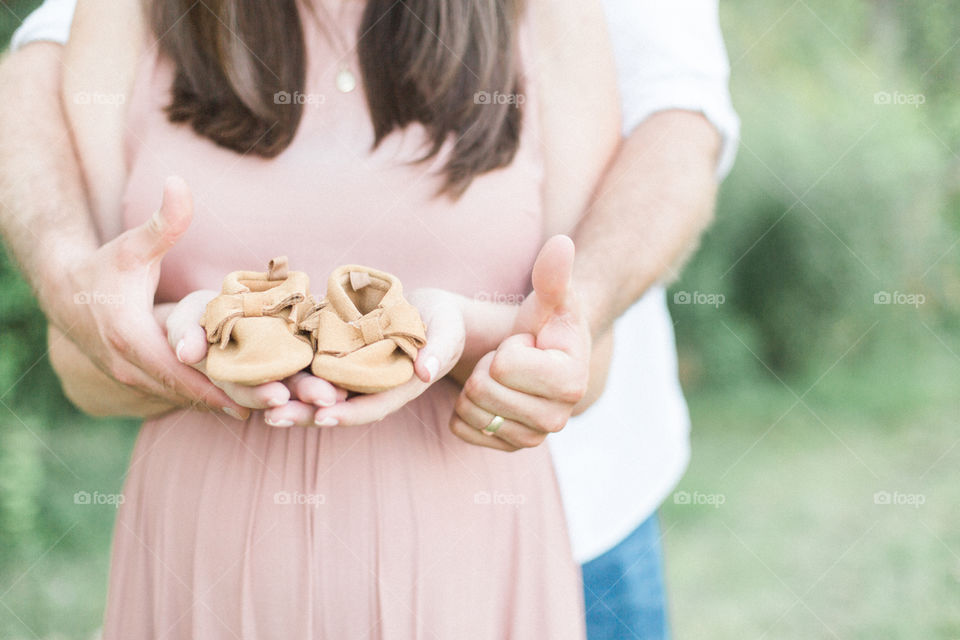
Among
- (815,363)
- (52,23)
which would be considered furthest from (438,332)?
(815,363)

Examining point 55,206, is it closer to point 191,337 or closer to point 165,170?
point 165,170

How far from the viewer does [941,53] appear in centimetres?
369

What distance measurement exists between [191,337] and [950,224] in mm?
3795

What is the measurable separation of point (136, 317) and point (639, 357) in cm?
77

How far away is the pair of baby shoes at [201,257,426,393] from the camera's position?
2.59 ft

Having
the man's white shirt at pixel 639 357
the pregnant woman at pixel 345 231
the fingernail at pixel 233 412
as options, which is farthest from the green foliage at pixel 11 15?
the fingernail at pixel 233 412

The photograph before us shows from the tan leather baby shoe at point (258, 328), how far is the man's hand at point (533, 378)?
0.60 feet

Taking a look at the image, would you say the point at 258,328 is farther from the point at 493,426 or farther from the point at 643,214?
the point at 643,214

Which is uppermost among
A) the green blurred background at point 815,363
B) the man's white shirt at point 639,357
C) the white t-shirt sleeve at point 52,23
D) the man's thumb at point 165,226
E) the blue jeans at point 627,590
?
the white t-shirt sleeve at point 52,23

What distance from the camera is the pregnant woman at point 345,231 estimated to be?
35.6 inches

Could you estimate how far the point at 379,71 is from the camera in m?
1.03

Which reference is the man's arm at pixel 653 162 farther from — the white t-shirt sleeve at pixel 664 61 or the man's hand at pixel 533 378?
the man's hand at pixel 533 378

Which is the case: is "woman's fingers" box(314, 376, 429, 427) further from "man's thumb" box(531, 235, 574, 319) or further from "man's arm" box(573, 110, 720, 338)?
"man's arm" box(573, 110, 720, 338)

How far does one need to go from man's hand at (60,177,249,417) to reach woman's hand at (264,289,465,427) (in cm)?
11
